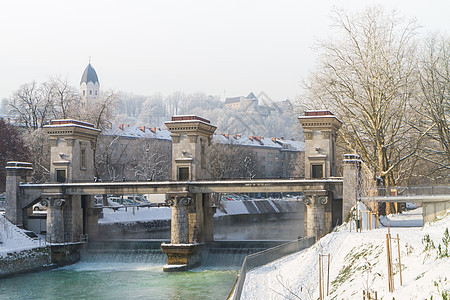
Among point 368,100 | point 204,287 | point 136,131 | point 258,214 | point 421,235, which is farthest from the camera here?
point 136,131

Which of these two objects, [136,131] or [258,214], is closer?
[258,214]

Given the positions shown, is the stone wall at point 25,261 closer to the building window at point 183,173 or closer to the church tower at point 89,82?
the building window at point 183,173

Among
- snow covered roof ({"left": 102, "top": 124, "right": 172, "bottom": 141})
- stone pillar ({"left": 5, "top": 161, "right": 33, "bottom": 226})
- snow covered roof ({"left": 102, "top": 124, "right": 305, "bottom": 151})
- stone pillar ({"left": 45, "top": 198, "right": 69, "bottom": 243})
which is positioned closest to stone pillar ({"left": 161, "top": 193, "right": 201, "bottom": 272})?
stone pillar ({"left": 45, "top": 198, "right": 69, "bottom": 243})

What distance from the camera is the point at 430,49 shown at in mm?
51812

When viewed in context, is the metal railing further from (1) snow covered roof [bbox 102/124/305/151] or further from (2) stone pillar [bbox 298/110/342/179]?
(1) snow covered roof [bbox 102/124/305/151]

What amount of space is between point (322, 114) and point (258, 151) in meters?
87.4

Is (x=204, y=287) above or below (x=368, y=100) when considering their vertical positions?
below

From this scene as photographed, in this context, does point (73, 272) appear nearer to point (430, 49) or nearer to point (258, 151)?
point (430, 49)

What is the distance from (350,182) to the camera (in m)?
37.3

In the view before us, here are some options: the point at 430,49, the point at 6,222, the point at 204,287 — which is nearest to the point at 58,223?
the point at 6,222

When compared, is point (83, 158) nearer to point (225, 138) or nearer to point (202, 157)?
point (202, 157)

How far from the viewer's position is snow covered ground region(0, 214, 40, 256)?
41822mm

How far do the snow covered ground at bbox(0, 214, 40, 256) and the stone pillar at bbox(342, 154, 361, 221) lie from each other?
24.9 meters

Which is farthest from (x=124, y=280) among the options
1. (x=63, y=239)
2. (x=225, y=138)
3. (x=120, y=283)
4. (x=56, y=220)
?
(x=225, y=138)
